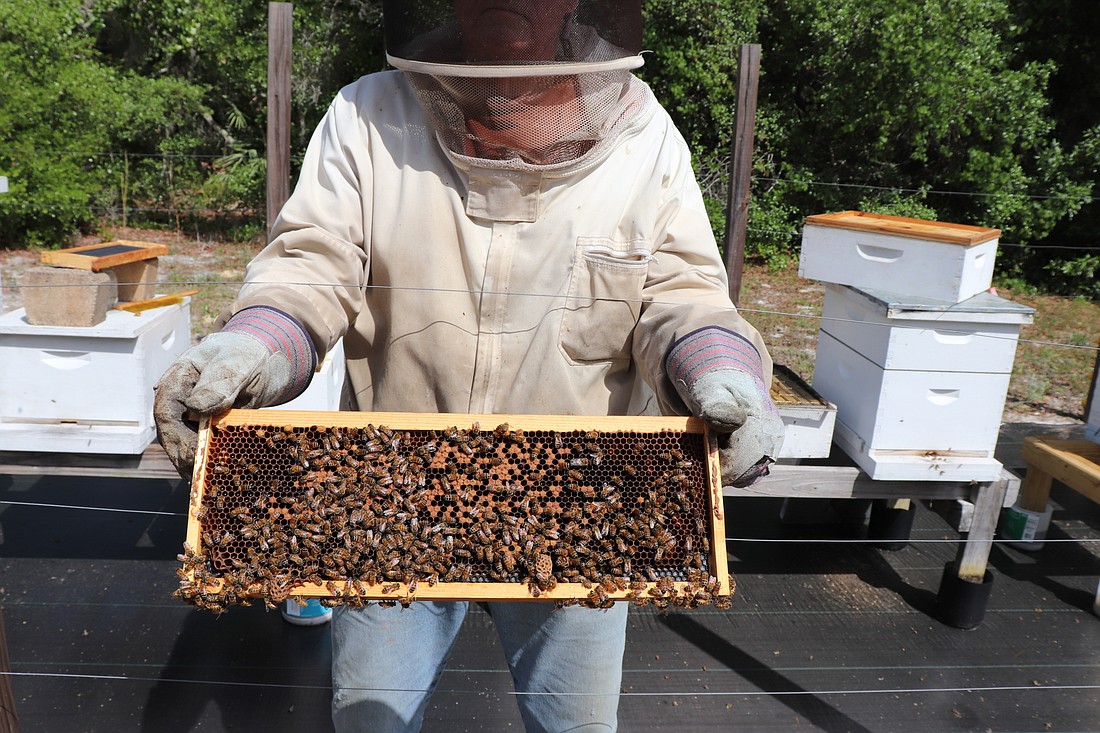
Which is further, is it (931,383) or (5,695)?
(931,383)

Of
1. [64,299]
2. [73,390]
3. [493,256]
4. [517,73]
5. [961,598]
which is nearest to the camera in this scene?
[517,73]

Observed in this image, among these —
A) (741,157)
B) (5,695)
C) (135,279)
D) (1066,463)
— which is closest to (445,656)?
(5,695)

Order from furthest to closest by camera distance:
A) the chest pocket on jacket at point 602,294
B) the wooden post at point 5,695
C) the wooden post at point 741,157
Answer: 1. the wooden post at point 741,157
2. the wooden post at point 5,695
3. the chest pocket on jacket at point 602,294

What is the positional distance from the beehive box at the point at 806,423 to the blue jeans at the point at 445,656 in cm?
213

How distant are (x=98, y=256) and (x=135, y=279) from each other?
0.91 feet

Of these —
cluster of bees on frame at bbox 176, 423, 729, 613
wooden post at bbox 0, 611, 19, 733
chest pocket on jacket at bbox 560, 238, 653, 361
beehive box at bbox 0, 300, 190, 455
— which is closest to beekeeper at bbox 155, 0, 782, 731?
chest pocket on jacket at bbox 560, 238, 653, 361

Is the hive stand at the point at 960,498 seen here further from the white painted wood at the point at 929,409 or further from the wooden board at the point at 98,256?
the wooden board at the point at 98,256

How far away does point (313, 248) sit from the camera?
1955 millimetres

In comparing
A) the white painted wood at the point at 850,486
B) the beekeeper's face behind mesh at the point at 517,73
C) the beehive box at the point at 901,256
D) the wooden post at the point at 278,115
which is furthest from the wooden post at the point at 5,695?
the beehive box at the point at 901,256

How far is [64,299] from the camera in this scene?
3566mm

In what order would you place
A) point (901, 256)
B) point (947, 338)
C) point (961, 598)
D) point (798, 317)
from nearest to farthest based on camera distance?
point (947, 338) → point (961, 598) → point (901, 256) → point (798, 317)

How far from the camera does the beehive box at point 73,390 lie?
366cm

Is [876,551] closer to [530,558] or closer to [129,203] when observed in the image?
[530,558]

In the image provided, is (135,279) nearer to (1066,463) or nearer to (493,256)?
(493,256)
